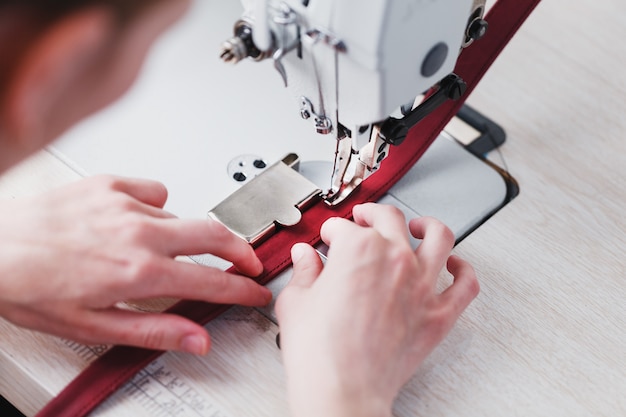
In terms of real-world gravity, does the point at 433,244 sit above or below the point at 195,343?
above

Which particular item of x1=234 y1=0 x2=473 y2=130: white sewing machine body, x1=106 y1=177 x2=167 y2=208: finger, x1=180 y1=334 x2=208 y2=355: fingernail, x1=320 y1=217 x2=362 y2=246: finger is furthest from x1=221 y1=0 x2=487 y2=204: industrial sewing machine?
x1=180 y1=334 x2=208 y2=355: fingernail

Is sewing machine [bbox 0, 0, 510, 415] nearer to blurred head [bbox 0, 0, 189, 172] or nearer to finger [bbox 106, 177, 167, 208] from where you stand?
finger [bbox 106, 177, 167, 208]

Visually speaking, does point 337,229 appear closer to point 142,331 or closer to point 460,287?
point 460,287

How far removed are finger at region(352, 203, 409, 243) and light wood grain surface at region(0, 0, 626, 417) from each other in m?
0.16

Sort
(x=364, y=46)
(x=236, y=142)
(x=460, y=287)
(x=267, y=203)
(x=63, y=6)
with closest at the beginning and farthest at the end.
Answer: (x=63, y=6) < (x=364, y=46) < (x=460, y=287) < (x=267, y=203) < (x=236, y=142)

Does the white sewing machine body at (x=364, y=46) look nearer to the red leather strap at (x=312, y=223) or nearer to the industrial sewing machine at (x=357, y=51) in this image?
the industrial sewing machine at (x=357, y=51)

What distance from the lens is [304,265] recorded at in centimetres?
110

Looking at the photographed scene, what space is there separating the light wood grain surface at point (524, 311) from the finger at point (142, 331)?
2.1 inches

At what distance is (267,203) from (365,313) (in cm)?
30

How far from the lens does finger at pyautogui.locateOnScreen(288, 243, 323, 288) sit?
1.07 meters

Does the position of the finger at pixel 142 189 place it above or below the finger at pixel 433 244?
below

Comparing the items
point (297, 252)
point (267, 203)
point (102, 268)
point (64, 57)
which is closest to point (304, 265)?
point (297, 252)

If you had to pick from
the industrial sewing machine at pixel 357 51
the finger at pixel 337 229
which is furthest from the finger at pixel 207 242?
the industrial sewing machine at pixel 357 51

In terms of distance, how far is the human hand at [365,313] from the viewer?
0.94 m
